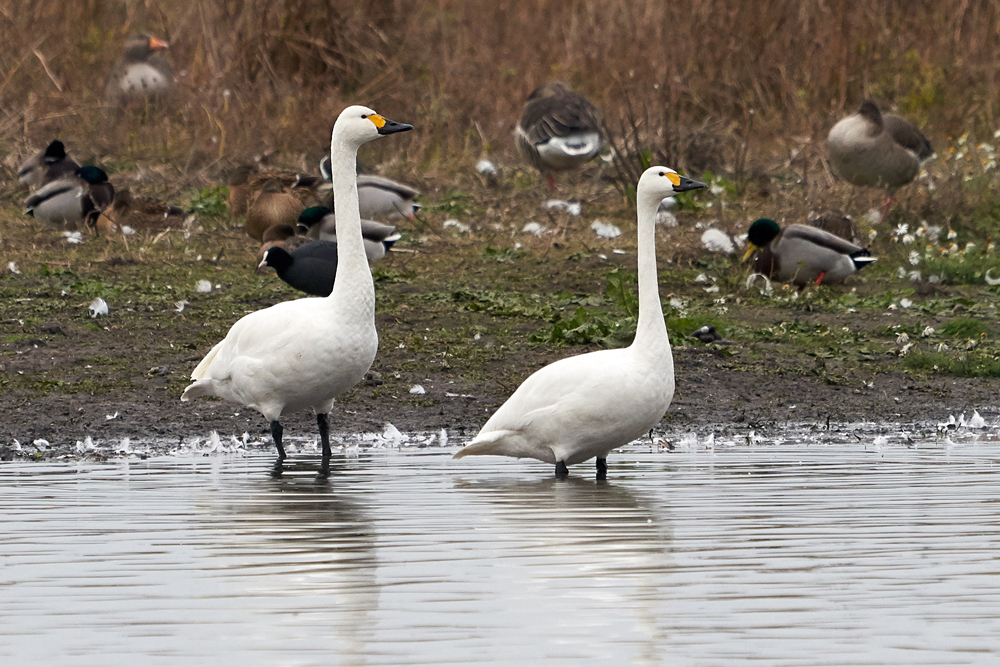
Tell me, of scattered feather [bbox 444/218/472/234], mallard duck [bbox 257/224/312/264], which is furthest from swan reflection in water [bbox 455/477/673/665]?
scattered feather [bbox 444/218/472/234]

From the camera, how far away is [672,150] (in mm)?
15961

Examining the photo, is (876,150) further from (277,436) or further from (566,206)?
(277,436)

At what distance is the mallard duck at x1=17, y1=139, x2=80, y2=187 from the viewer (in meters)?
16.1

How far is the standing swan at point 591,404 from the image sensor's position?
24.3 ft

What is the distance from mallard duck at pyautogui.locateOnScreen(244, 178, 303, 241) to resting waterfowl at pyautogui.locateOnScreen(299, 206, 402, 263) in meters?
0.46

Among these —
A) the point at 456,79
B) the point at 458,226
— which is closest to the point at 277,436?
the point at 458,226

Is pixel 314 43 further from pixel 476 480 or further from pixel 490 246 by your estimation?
pixel 476 480

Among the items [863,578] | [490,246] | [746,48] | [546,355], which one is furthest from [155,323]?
[746,48]

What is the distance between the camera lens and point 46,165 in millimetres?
16531

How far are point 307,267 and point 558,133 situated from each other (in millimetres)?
5861

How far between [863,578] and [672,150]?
36.2ft

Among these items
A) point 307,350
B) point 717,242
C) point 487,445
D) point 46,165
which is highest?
point 46,165

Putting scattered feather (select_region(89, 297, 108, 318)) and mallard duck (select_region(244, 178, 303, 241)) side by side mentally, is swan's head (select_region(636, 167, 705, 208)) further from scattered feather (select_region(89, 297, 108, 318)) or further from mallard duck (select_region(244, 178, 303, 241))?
mallard duck (select_region(244, 178, 303, 241))

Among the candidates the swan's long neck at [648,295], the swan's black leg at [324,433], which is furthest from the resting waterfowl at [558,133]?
the swan's black leg at [324,433]
